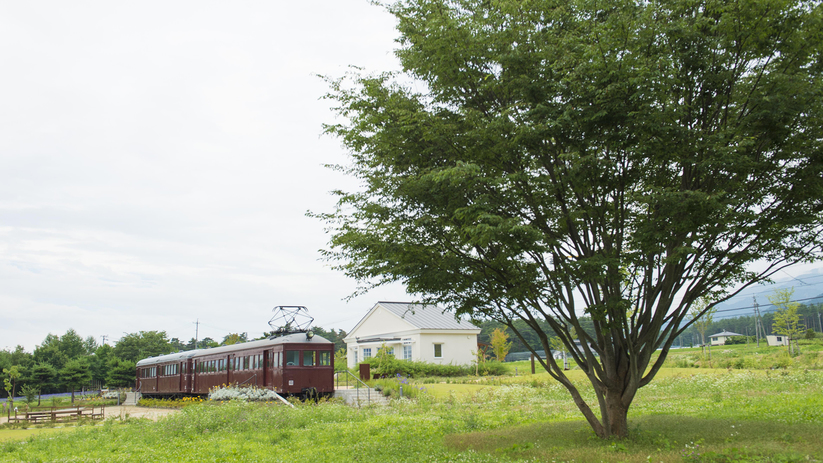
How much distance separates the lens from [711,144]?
6.81 meters

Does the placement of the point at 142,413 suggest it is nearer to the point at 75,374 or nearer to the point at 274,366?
the point at 274,366

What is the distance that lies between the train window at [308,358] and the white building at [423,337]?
1185cm

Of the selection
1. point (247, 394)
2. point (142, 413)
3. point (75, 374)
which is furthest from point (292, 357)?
point (75, 374)

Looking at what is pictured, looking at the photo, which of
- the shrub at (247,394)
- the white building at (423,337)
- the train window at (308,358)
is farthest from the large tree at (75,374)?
the train window at (308,358)

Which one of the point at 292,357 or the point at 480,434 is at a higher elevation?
the point at 292,357

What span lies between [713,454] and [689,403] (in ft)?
25.5

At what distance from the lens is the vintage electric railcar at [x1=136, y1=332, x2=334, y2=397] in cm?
1938

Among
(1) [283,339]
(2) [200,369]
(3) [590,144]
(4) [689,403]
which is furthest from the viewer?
(2) [200,369]

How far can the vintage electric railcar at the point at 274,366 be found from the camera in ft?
63.6

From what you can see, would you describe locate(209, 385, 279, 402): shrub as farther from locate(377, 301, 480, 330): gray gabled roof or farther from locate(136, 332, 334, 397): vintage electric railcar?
locate(377, 301, 480, 330): gray gabled roof

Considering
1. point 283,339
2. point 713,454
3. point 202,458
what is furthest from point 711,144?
point 283,339

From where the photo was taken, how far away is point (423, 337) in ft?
110

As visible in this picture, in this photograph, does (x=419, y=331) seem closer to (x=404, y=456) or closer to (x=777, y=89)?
(x=404, y=456)

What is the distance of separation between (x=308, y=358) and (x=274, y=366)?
1.34 metres
